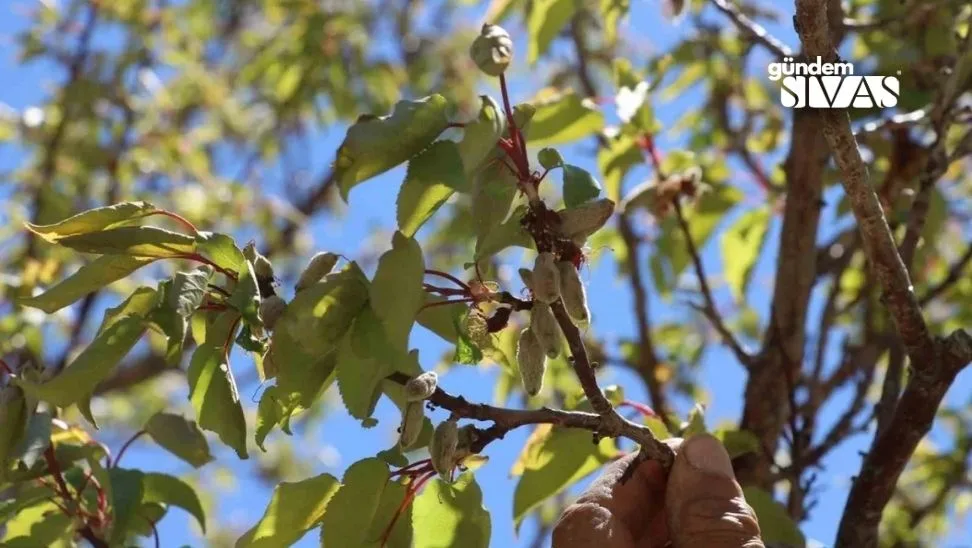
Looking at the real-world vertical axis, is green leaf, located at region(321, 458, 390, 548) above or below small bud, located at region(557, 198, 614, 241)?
below

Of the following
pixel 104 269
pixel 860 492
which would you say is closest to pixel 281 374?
pixel 104 269

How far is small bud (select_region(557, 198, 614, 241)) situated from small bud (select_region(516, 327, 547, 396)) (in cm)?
11

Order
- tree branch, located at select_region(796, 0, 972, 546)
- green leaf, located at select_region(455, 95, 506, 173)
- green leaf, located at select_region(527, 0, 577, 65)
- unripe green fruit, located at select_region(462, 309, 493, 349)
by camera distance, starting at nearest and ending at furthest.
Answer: green leaf, located at select_region(455, 95, 506, 173) → unripe green fruit, located at select_region(462, 309, 493, 349) → tree branch, located at select_region(796, 0, 972, 546) → green leaf, located at select_region(527, 0, 577, 65)

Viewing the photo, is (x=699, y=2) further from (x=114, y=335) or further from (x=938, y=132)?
(x=114, y=335)

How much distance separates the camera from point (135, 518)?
5.45ft

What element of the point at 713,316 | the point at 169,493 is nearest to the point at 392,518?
the point at 169,493

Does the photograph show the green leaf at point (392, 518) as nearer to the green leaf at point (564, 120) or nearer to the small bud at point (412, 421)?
the small bud at point (412, 421)

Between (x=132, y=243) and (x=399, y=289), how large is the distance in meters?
0.30

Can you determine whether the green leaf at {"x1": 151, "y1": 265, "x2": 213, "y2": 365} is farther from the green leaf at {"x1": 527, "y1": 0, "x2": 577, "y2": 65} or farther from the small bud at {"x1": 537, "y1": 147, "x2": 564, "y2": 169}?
the green leaf at {"x1": 527, "y1": 0, "x2": 577, "y2": 65}

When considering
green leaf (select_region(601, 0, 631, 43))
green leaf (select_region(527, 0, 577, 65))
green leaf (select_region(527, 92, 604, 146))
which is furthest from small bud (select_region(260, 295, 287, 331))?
green leaf (select_region(601, 0, 631, 43))

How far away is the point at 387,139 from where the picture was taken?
1.17 metres

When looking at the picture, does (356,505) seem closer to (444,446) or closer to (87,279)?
(444,446)

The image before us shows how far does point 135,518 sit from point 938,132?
1.31 metres

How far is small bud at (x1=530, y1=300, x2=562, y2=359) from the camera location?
1.23 m
